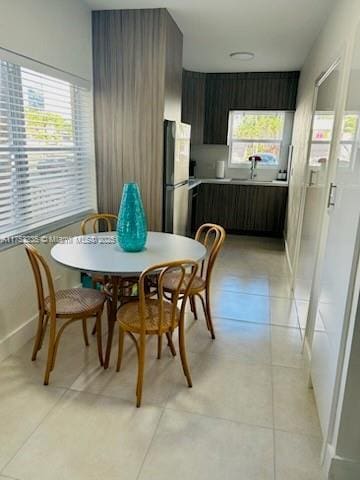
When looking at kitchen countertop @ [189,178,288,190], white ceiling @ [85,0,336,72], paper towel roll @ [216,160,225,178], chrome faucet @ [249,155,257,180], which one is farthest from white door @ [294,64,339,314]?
paper towel roll @ [216,160,225,178]

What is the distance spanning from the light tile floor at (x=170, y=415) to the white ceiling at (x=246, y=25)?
103 inches


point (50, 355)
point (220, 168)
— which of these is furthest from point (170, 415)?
point (220, 168)

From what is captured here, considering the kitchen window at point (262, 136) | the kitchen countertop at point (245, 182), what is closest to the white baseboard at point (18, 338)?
the kitchen countertop at point (245, 182)

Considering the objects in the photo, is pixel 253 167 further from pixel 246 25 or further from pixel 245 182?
pixel 246 25

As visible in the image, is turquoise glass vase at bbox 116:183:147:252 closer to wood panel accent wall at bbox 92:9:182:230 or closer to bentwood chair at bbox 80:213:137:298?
bentwood chair at bbox 80:213:137:298

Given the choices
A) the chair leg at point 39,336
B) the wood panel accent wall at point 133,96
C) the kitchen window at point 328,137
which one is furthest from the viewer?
the wood panel accent wall at point 133,96

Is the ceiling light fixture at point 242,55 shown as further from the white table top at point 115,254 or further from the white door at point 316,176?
the white table top at point 115,254

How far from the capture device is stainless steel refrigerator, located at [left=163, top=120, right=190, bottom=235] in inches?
126

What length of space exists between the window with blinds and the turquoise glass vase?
0.80 meters

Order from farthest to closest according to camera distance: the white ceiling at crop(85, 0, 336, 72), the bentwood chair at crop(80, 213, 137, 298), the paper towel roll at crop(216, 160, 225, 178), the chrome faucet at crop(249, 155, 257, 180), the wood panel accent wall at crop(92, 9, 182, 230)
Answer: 1. the paper towel roll at crop(216, 160, 225, 178)
2. the chrome faucet at crop(249, 155, 257, 180)
3. the wood panel accent wall at crop(92, 9, 182, 230)
4. the white ceiling at crop(85, 0, 336, 72)
5. the bentwood chair at crop(80, 213, 137, 298)

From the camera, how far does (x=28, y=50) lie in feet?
7.72

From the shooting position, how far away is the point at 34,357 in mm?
2309

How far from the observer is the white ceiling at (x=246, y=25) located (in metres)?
2.82

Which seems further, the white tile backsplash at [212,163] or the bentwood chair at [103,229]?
the white tile backsplash at [212,163]
